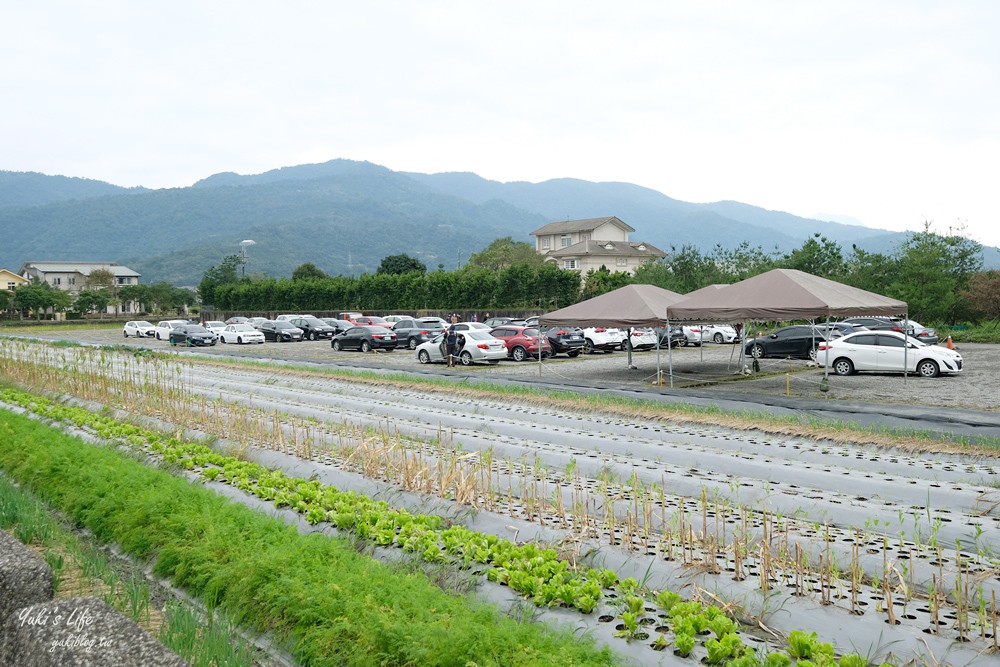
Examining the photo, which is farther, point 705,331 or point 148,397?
point 705,331

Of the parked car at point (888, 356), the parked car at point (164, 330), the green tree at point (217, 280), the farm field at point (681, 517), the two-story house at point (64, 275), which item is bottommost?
the farm field at point (681, 517)

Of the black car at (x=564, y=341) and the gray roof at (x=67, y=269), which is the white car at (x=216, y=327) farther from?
the gray roof at (x=67, y=269)

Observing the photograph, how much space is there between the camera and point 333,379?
2161 cm

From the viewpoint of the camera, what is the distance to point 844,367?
2325 centimetres

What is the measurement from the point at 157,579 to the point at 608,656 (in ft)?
12.3

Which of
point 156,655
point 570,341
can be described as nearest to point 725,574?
point 156,655

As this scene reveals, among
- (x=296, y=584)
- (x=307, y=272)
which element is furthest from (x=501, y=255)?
(x=296, y=584)

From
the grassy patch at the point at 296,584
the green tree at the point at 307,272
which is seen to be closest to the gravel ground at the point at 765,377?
the grassy patch at the point at 296,584

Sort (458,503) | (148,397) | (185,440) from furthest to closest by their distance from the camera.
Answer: (148,397) → (185,440) → (458,503)

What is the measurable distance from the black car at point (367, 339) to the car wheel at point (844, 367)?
65.7 ft

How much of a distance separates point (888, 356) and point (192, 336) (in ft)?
117

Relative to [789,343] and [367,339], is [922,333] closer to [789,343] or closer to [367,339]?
[789,343]

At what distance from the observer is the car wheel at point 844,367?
76.0 ft

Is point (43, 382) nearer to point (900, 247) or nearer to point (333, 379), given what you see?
point (333, 379)
